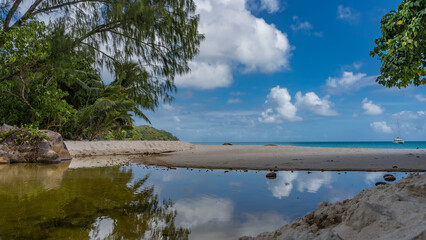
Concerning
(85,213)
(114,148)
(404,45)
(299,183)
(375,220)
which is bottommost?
(85,213)

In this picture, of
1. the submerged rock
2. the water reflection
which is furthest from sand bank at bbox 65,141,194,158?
the water reflection

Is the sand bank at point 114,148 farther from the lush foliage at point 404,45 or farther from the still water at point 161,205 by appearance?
the lush foliage at point 404,45

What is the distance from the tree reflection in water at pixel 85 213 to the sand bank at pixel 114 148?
751 cm

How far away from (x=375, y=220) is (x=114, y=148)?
13.1 meters

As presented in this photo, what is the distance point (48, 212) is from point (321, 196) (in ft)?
12.4

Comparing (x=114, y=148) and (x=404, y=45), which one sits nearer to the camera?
(x=404, y=45)

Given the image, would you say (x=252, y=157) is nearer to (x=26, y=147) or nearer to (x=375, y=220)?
(x=375, y=220)

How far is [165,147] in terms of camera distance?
51.5 ft

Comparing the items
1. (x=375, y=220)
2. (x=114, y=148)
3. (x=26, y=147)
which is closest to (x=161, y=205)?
(x=375, y=220)

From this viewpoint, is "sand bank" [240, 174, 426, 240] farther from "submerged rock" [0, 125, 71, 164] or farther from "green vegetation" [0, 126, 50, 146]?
"green vegetation" [0, 126, 50, 146]

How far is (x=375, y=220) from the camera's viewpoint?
1.81 metres

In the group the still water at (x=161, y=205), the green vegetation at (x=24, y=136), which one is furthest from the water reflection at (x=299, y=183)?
the green vegetation at (x=24, y=136)

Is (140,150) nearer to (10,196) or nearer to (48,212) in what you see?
(10,196)

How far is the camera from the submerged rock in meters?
9.34
